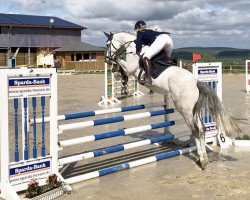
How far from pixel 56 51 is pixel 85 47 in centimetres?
325

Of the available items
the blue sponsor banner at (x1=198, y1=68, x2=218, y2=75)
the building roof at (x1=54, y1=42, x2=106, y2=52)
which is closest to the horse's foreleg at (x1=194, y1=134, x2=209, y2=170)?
the blue sponsor banner at (x1=198, y1=68, x2=218, y2=75)

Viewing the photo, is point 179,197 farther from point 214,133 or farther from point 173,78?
point 214,133

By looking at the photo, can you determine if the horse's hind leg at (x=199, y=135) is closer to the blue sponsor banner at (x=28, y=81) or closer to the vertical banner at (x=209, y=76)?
the vertical banner at (x=209, y=76)

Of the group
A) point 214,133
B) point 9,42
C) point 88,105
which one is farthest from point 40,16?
point 214,133

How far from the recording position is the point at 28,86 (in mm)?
4426

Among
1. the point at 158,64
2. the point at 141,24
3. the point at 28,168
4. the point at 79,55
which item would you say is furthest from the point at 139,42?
the point at 79,55

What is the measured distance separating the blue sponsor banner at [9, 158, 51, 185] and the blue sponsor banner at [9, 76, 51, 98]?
761mm

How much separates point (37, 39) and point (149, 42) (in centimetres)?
4121

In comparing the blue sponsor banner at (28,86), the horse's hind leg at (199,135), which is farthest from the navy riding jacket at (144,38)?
the blue sponsor banner at (28,86)

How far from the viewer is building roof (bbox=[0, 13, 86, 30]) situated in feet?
144

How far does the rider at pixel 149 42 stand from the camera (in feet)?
18.4

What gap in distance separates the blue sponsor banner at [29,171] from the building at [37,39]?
1351 inches

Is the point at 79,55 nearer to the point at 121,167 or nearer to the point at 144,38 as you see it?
the point at 144,38

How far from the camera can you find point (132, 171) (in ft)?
18.1
